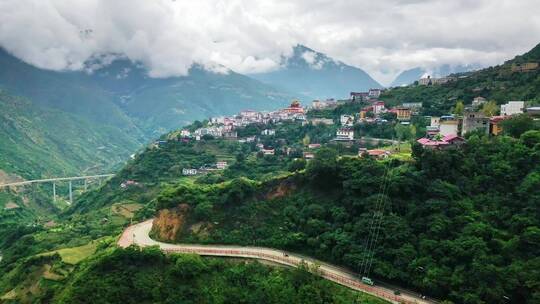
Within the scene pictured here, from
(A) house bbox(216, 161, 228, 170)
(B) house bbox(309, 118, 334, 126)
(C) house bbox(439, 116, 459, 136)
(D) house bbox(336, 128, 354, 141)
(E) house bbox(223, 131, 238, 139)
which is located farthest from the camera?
(E) house bbox(223, 131, 238, 139)

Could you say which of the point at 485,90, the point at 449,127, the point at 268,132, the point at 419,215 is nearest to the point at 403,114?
the point at 485,90

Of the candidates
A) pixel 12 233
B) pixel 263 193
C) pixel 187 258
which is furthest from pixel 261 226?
pixel 12 233

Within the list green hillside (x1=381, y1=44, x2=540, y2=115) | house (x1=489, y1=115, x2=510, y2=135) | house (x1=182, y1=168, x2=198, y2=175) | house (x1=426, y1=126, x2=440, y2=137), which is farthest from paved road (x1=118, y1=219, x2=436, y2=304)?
green hillside (x1=381, y1=44, x2=540, y2=115)

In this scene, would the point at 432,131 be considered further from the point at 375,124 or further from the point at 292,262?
the point at 292,262

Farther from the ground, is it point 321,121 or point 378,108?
point 378,108

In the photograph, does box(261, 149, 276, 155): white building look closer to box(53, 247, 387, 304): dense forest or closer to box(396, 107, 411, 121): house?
box(396, 107, 411, 121): house
